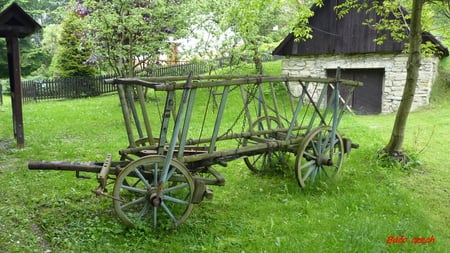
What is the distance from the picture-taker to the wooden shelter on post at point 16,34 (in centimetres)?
751

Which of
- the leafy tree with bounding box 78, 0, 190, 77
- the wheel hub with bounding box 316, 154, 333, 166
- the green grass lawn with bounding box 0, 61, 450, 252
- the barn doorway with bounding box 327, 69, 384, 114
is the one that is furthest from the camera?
the barn doorway with bounding box 327, 69, 384, 114

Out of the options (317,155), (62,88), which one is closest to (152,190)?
(317,155)

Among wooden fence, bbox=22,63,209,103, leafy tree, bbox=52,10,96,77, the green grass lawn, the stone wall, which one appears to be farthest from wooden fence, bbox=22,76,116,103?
the green grass lawn

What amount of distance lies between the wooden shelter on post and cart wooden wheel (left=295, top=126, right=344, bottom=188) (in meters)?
5.84

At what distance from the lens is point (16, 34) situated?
25.5ft

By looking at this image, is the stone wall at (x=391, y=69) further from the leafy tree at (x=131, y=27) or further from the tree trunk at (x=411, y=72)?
A: the tree trunk at (x=411, y=72)

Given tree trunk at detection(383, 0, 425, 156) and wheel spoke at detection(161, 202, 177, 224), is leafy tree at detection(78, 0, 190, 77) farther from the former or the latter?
wheel spoke at detection(161, 202, 177, 224)

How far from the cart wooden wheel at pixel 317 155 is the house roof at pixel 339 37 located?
27.0ft

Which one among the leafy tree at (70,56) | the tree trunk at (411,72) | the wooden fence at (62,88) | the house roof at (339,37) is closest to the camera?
the tree trunk at (411,72)

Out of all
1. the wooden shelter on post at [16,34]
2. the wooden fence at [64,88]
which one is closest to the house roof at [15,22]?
the wooden shelter on post at [16,34]

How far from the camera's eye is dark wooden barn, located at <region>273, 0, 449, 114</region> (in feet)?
43.4


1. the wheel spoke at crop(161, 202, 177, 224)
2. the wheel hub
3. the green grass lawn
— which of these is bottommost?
the green grass lawn

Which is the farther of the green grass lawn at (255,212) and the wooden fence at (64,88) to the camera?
the wooden fence at (64,88)

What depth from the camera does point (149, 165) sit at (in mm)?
4016
